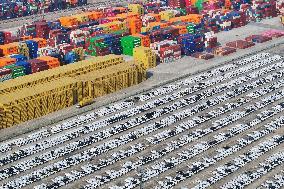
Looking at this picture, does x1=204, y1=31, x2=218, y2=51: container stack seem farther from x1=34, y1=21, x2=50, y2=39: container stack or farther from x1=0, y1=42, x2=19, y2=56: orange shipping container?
x1=0, y1=42, x2=19, y2=56: orange shipping container

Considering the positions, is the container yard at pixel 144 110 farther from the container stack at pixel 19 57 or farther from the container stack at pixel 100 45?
the container stack at pixel 19 57

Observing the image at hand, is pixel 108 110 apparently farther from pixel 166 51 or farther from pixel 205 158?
pixel 166 51

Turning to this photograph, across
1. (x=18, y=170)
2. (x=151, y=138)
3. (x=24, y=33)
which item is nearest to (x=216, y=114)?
(x=151, y=138)

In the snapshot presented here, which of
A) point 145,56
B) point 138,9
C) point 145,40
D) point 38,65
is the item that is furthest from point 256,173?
point 138,9

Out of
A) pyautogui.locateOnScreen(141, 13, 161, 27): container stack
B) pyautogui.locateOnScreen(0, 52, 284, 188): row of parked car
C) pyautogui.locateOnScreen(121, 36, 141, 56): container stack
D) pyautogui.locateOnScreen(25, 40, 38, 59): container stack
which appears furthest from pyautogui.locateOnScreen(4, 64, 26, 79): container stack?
pyautogui.locateOnScreen(141, 13, 161, 27): container stack

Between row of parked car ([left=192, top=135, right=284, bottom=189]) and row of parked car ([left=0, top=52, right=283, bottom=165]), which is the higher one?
row of parked car ([left=0, top=52, right=283, bottom=165])

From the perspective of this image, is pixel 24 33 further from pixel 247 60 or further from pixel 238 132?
pixel 238 132
